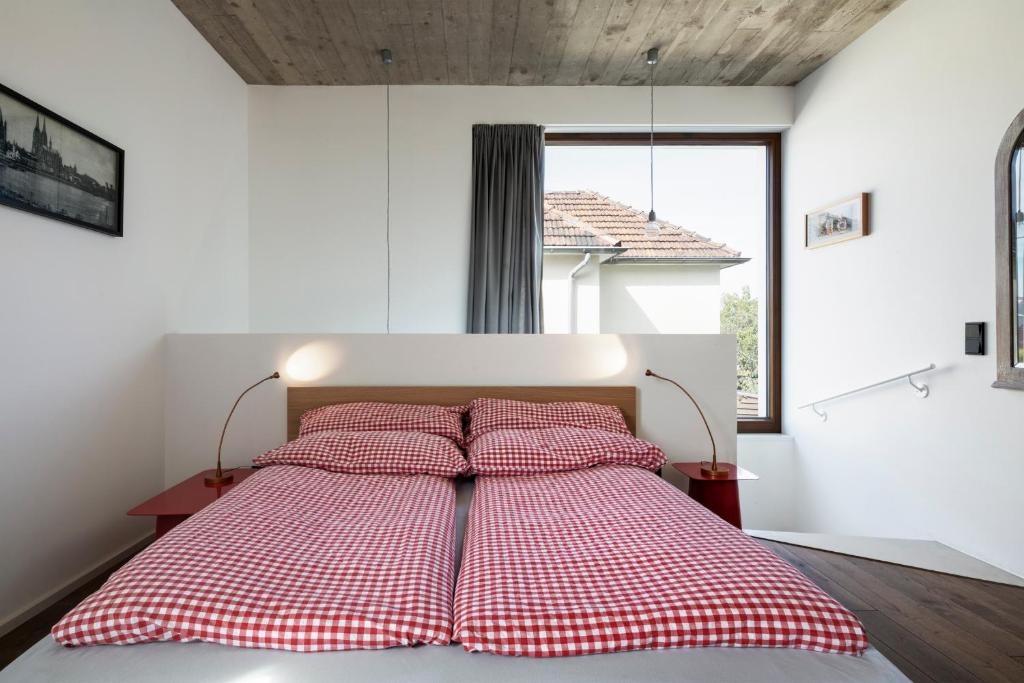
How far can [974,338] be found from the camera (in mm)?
2473

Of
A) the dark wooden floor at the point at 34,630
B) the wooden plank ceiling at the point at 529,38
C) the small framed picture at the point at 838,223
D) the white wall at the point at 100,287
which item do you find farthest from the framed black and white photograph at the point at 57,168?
the small framed picture at the point at 838,223

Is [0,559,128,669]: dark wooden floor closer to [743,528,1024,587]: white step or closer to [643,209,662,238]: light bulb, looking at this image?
[743,528,1024,587]: white step

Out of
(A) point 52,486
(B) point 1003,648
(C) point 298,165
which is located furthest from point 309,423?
(B) point 1003,648

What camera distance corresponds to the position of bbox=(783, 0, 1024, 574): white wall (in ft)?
7.95

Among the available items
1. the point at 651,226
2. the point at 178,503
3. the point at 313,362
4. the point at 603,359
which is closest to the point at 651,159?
the point at 651,226

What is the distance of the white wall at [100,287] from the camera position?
1.99 m

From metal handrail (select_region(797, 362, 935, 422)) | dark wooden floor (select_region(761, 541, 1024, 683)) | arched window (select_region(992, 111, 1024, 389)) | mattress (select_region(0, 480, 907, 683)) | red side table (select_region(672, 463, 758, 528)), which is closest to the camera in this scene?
mattress (select_region(0, 480, 907, 683))

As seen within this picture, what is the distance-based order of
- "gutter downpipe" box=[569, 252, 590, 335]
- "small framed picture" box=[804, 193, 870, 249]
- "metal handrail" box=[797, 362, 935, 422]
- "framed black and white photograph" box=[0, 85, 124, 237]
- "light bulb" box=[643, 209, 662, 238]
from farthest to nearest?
"gutter downpipe" box=[569, 252, 590, 335], "light bulb" box=[643, 209, 662, 238], "small framed picture" box=[804, 193, 870, 249], "metal handrail" box=[797, 362, 935, 422], "framed black and white photograph" box=[0, 85, 124, 237]

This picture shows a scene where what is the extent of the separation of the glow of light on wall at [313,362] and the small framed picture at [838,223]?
2851 millimetres

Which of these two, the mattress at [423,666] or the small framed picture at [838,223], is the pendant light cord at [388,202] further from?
the mattress at [423,666]

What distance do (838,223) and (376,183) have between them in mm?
2807

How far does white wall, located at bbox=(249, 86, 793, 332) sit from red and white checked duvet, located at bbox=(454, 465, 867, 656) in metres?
2.37

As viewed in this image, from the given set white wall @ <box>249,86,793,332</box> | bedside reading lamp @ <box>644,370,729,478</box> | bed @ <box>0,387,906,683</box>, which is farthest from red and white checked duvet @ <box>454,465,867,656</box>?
white wall @ <box>249,86,793,332</box>

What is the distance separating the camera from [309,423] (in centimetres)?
263
